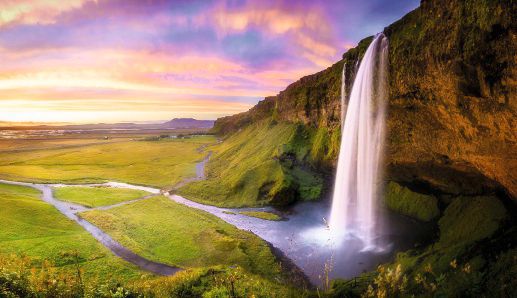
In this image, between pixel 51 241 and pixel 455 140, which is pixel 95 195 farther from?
pixel 455 140

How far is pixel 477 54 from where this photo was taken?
22.2m

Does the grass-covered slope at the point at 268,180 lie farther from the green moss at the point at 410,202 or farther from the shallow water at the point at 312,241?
the green moss at the point at 410,202

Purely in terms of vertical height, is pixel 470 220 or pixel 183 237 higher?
pixel 470 220

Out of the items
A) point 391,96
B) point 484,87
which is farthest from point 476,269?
point 391,96

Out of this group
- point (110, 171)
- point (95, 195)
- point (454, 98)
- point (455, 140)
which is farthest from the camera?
point (110, 171)

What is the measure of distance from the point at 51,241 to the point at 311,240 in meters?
30.1

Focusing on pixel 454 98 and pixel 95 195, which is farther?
pixel 95 195

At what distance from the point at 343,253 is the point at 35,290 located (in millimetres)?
26283

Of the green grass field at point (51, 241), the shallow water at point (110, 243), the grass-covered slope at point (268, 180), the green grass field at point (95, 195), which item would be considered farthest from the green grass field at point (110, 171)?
the green grass field at point (51, 241)

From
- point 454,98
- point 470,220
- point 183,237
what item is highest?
point 454,98

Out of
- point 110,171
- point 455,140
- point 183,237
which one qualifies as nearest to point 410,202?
point 455,140

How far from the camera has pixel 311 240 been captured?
35.4 m

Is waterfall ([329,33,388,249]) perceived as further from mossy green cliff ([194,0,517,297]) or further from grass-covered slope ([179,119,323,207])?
grass-covered slope ([179,119,323,207])

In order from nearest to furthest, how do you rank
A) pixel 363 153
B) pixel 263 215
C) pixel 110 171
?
pixel 363 153, pixel 263 215, pixel 110 171
